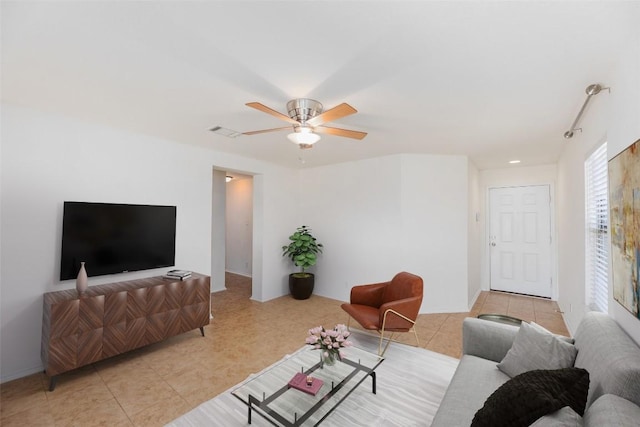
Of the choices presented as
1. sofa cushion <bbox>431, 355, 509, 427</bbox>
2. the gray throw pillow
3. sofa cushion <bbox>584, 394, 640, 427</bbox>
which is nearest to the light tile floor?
sofa cushion <bbox>431, 355, 509, 427</bbox>

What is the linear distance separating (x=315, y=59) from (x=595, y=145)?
2451 millimetres

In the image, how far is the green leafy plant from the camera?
16.7 ft

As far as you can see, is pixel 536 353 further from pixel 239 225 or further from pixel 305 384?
pixel 239 225

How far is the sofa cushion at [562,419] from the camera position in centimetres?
101

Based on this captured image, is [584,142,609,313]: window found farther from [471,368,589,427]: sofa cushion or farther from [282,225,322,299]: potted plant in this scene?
[282,225,322,299]: potted plant

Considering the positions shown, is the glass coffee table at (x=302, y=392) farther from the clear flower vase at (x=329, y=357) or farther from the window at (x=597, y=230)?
the window at (x=597, y=230)

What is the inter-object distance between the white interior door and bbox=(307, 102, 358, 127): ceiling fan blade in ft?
15.4

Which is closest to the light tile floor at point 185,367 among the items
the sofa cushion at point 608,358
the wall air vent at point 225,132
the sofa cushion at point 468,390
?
the sofa cushion at point 468,390

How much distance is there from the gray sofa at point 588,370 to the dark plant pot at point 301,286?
10.3 feet

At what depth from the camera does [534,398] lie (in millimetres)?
1165

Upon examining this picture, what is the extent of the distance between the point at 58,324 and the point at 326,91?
301 centimetres

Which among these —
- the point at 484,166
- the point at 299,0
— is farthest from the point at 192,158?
the point at 484,166

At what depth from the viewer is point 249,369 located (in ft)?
8.75

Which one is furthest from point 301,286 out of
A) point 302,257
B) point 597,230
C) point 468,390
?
point 597,230
